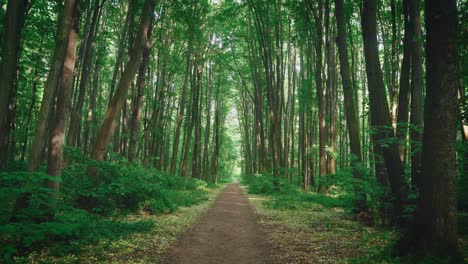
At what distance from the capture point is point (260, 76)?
22.1 meters

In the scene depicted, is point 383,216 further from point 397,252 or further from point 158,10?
point 158,10

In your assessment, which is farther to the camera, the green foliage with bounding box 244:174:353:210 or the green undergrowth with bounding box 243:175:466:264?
the green foliage with bounding box 244:174:353:210

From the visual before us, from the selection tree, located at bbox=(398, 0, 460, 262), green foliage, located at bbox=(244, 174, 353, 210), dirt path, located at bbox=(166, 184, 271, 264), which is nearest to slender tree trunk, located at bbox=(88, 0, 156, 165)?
dirt path, located at bbox=(166, 184, 271, 264)

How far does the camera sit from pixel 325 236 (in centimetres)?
709

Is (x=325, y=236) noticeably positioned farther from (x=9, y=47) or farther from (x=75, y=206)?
(x=9, y=47)

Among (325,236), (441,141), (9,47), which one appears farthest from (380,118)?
(9,47)

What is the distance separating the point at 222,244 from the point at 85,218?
2.87 meters

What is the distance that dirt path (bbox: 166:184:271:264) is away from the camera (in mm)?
5586

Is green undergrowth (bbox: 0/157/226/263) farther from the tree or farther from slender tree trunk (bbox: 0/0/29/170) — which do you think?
the tree

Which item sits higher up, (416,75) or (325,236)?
(416,75)

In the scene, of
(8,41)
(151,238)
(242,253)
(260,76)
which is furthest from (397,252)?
(260,76)

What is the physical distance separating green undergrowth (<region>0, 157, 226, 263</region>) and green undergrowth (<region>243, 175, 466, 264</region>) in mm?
2510

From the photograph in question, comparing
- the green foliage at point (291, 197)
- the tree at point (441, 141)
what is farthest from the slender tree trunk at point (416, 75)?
the tree at point (441, 141)

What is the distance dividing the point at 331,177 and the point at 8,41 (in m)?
8.54
